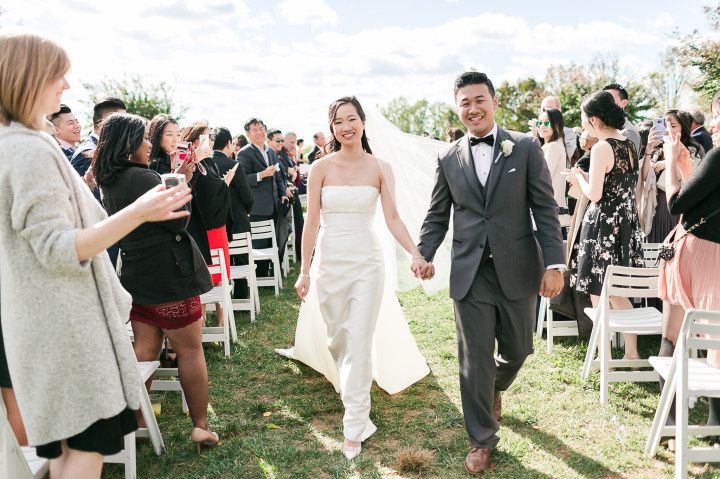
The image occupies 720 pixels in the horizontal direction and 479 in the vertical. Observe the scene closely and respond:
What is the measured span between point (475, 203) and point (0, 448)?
288cm

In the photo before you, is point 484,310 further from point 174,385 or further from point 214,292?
point 214,292

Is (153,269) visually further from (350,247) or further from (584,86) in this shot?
(584,86)

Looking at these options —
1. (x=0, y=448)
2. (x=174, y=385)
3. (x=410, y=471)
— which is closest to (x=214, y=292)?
(x=174, y=385)

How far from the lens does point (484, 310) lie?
149 inches

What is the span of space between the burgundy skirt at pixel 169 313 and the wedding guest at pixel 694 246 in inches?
129

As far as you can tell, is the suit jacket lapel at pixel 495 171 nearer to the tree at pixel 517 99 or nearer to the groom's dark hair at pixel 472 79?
the groom's dark hair at pixel 472 79

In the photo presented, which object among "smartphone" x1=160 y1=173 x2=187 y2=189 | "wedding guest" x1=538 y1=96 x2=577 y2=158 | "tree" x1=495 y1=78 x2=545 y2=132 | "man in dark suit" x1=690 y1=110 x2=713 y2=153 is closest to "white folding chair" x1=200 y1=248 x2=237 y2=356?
"smartphone" x1=160 y1=173 x2=187 y2=189

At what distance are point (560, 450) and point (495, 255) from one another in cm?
149

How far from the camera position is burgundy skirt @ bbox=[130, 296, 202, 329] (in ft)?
12.8

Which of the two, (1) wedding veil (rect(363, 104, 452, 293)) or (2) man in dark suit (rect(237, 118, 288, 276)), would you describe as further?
(2) man in dark suit (rect(237, 118, 288, 276))

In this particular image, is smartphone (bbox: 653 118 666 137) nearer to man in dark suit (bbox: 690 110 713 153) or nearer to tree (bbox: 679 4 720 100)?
man in dark suit (bbox: 690 110 713 153)

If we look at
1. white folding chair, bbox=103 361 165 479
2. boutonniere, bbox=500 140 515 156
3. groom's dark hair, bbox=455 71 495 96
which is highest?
groom's dark hair, bbox=455 71 495 96

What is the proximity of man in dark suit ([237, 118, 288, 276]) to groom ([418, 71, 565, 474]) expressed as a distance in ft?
20.7

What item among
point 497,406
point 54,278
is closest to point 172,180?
point 54,278
